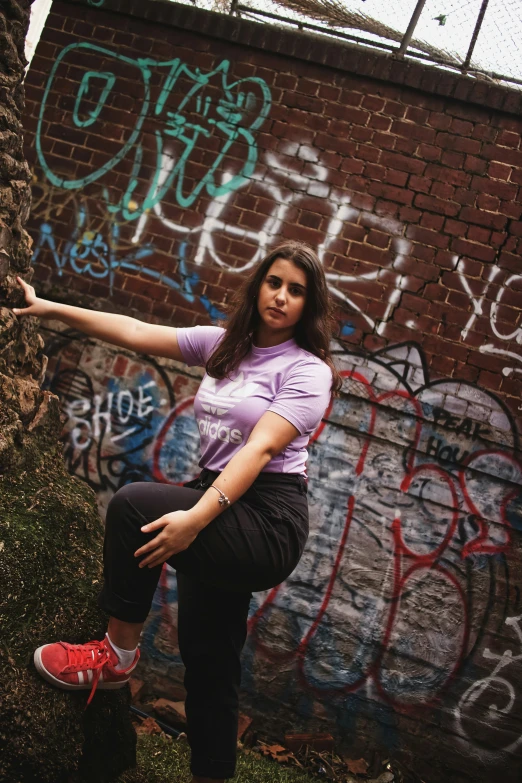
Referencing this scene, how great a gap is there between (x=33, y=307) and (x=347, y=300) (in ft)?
6.98

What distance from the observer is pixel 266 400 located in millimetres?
2152

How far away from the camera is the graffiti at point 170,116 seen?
420cm

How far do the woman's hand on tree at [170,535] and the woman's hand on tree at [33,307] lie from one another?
40.9 inches

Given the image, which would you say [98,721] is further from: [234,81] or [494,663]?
[234,81]

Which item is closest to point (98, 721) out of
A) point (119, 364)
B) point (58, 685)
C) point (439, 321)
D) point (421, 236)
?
point (58, 685)

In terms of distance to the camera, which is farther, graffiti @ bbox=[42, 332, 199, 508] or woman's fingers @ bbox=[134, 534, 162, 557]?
graffiti @ bbox=[42, 332, 199, 508]

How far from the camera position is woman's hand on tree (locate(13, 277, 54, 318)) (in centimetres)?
250

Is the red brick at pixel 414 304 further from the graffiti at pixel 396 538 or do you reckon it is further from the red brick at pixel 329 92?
the red brick at pixel 329 92

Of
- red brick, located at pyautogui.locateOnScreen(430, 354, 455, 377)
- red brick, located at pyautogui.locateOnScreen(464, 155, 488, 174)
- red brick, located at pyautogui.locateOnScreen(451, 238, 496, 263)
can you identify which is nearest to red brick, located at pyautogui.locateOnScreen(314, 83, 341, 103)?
red brick, located at pyautogui.locateOnScreen(464, 155, 488, 174)

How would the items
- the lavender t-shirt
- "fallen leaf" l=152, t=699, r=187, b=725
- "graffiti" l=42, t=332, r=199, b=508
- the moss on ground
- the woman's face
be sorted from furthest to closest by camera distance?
"graffiti" l=42, t=332, r=199, b=508
"fallen leaf" l=152, t=699, r=187, b=725
the woman's face
the lavender t-shirt
the moss on ground

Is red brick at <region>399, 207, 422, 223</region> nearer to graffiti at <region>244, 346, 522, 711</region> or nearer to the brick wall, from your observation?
the brick wall

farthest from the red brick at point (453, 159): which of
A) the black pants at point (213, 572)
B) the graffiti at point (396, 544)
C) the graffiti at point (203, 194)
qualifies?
the black pants at point (213, 572)

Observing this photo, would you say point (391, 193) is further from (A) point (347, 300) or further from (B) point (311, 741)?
(B) point (311, 741)

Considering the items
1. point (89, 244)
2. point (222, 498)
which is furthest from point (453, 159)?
point (222, 498)
